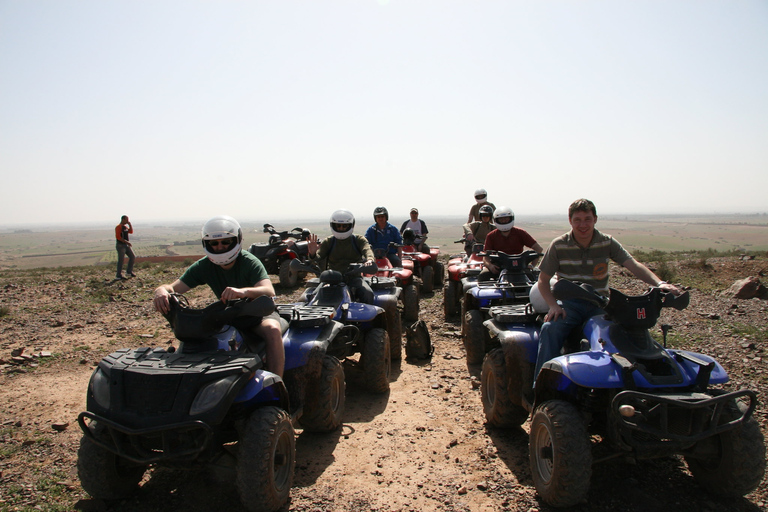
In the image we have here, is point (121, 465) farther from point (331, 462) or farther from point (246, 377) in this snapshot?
point (331, 462)

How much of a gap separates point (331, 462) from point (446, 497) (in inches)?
43.2

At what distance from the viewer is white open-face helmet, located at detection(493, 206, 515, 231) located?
707 cm

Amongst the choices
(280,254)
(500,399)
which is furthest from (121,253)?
(500,399)

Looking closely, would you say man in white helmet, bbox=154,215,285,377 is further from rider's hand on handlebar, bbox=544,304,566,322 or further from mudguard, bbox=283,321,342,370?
rider's hand on handlebar, bbox=544,304,566,322

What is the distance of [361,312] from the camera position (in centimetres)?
552

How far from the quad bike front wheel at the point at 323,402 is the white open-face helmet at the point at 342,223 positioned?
2.44 meters

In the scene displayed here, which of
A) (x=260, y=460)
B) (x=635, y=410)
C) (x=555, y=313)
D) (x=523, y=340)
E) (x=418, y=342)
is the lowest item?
(x=418, y=342)

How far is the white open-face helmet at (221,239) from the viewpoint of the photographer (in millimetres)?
3789

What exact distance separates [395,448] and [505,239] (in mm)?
4013

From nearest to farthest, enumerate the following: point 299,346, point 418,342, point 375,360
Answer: point 299,346 → point 375,360 → point 418,342

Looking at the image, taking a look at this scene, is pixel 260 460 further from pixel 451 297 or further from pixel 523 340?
pixel 451 297

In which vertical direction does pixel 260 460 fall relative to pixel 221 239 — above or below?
below

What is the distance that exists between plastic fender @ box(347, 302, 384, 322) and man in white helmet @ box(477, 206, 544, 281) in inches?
88.0

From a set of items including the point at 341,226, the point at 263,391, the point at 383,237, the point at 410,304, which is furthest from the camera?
the point at 383,237
